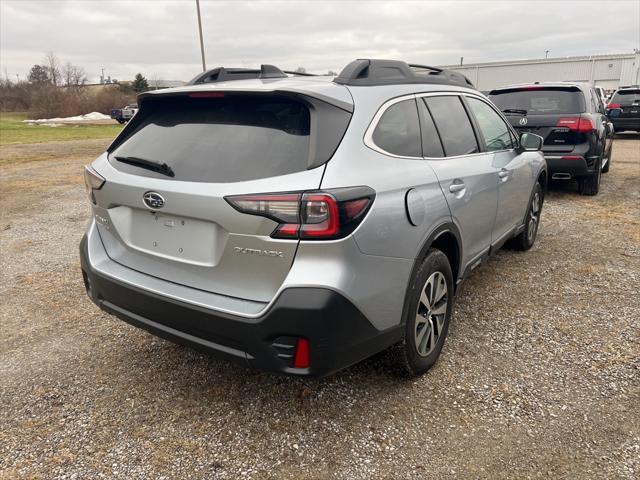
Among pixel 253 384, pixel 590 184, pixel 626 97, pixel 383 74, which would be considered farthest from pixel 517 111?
pixel 626 97

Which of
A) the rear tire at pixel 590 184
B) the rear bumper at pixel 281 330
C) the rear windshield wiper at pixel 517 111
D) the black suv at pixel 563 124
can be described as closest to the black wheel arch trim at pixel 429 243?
the rear bumper at pixel 281 330

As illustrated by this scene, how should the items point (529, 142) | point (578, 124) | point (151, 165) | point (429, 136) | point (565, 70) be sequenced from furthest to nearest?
point (565, 70) → point (578, 124) → point (529, 142) → point (429, 136) → point (151, 165)

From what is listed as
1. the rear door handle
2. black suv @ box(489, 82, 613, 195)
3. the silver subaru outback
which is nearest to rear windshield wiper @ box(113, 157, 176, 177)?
the silver subaru outback

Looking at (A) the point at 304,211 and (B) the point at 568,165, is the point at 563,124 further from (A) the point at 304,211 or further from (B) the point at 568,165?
(A) the point at 304,211

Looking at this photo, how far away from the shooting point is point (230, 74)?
135 inches

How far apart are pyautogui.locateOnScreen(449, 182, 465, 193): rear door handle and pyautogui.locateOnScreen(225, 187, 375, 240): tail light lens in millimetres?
1118

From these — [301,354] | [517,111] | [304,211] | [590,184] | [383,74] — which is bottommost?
[590,184]

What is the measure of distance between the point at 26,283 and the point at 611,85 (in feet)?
172

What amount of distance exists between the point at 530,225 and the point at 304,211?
3.85 meters

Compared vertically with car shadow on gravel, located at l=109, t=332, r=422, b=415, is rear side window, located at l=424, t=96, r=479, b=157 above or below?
above

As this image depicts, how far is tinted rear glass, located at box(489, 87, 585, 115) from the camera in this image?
7.46 m

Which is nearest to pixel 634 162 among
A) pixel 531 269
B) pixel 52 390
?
pixel 531 269

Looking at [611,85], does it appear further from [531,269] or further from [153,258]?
[153,258]

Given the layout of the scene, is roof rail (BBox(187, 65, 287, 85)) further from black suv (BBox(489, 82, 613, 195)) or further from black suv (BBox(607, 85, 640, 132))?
black suv (BBox(607, 85, 640, 132))
